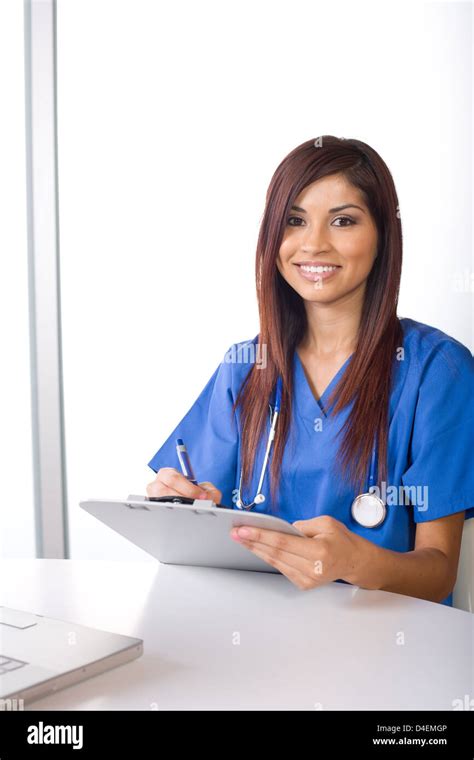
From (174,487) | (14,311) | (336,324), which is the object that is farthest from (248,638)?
(14,311)

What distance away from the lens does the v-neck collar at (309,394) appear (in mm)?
1492

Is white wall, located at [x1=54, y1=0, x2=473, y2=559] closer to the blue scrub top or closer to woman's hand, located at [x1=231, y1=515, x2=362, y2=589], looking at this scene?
the blue scrub top

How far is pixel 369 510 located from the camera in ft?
4.37

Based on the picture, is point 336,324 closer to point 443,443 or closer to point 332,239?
point 332,239

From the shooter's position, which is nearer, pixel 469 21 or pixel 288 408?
pixel 288 408

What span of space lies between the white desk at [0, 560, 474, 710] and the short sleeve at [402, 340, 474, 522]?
0.34 meters

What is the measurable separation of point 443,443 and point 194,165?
4.48 ft

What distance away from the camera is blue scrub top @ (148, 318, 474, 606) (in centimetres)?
136

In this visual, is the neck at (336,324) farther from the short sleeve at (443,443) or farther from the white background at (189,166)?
the white background at (189,166)

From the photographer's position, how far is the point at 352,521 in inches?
54.9

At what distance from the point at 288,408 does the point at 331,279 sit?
262 mm

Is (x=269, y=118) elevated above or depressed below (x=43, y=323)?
above
